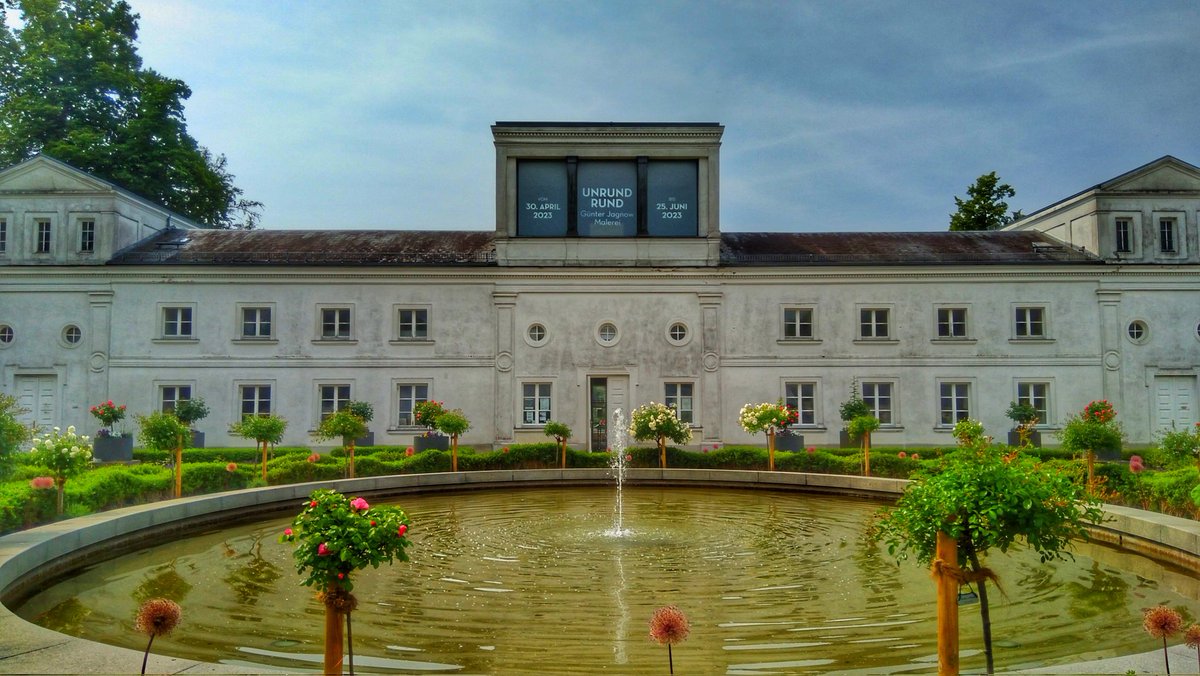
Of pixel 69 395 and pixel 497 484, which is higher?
pixel 69 395

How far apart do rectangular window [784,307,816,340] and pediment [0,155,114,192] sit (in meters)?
27.3

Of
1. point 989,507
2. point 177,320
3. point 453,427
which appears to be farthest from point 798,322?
point 989,507

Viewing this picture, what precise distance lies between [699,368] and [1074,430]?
15111 mm

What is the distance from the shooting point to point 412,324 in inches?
1221

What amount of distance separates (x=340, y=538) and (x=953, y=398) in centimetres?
2932

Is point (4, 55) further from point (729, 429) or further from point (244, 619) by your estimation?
point (244, 619)

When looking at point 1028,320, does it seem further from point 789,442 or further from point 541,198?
point 541,198

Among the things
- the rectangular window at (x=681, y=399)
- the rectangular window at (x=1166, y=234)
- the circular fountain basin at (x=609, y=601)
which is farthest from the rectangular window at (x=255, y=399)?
the rectangular window at (x=1166, y=234)

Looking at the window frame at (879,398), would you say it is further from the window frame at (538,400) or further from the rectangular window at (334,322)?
the rectangular window at (334,322)

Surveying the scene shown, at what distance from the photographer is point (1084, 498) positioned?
19.7 feet

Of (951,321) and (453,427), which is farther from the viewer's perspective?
(951,321)

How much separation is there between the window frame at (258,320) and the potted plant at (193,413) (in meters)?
3.07

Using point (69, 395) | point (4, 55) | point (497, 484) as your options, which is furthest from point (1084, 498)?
point (4, 55)

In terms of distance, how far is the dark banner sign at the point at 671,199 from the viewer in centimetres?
3108
